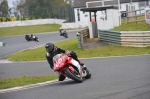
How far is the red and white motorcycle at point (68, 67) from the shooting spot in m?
11.4

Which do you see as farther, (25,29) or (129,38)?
(25,29)

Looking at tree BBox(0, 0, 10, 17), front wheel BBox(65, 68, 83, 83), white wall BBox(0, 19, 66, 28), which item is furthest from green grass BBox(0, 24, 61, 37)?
front wheel BBox(65, 68, 83, 83)

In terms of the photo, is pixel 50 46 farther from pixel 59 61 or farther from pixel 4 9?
pixel 4 9

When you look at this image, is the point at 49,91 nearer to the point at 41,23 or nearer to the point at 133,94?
the point at 133,94

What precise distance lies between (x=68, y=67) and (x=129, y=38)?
1217 centimetres

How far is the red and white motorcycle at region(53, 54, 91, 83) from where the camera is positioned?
11445 mm

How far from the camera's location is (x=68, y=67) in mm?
11539

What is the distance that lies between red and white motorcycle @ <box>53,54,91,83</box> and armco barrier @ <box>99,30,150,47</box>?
34.5 feet

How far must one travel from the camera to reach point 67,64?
11586mm

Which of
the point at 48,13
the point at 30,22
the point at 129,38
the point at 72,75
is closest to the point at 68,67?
the point at 72,75

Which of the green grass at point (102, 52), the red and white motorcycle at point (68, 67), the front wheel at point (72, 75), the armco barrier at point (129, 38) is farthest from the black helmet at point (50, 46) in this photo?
the armco barrier at point (129, 38)

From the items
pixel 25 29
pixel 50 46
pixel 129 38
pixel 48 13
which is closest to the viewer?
pixel 50 46

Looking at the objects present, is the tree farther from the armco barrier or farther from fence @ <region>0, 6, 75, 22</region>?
the armco barrier

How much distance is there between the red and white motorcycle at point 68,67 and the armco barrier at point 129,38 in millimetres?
10506
